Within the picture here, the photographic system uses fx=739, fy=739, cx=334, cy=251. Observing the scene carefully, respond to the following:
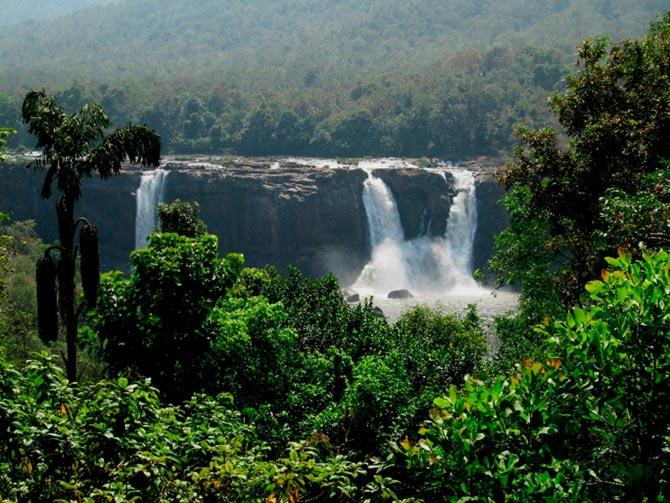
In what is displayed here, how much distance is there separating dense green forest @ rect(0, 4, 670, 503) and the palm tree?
0.10 ft

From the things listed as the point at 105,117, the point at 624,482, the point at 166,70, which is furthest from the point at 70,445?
the point at 166,70

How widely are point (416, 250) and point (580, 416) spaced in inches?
2146

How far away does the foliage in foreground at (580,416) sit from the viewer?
413 centimetres

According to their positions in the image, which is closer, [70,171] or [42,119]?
[70,171]

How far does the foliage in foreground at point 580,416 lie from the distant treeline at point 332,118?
78095 mm

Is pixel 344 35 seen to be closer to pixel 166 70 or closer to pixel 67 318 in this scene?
pixel 166 70

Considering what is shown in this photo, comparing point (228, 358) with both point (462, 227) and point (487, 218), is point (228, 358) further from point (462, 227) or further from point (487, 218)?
point (487, 218)

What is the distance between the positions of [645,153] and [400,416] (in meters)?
5.88

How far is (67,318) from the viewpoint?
1012 centimetres

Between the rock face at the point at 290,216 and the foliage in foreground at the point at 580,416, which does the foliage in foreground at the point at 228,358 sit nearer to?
the foliage in foreground at the point at 580,416

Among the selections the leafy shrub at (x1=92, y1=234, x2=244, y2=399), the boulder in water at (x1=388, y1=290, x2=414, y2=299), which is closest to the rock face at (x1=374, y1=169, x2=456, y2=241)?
the boulder in water at (x1=388, y1=290, x2=414, y2=299)

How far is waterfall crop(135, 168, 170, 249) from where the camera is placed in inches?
2226

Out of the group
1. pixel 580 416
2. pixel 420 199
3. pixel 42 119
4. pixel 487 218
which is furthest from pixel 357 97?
pixel 580 416

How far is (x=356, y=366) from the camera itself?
Answer: 1271cm
